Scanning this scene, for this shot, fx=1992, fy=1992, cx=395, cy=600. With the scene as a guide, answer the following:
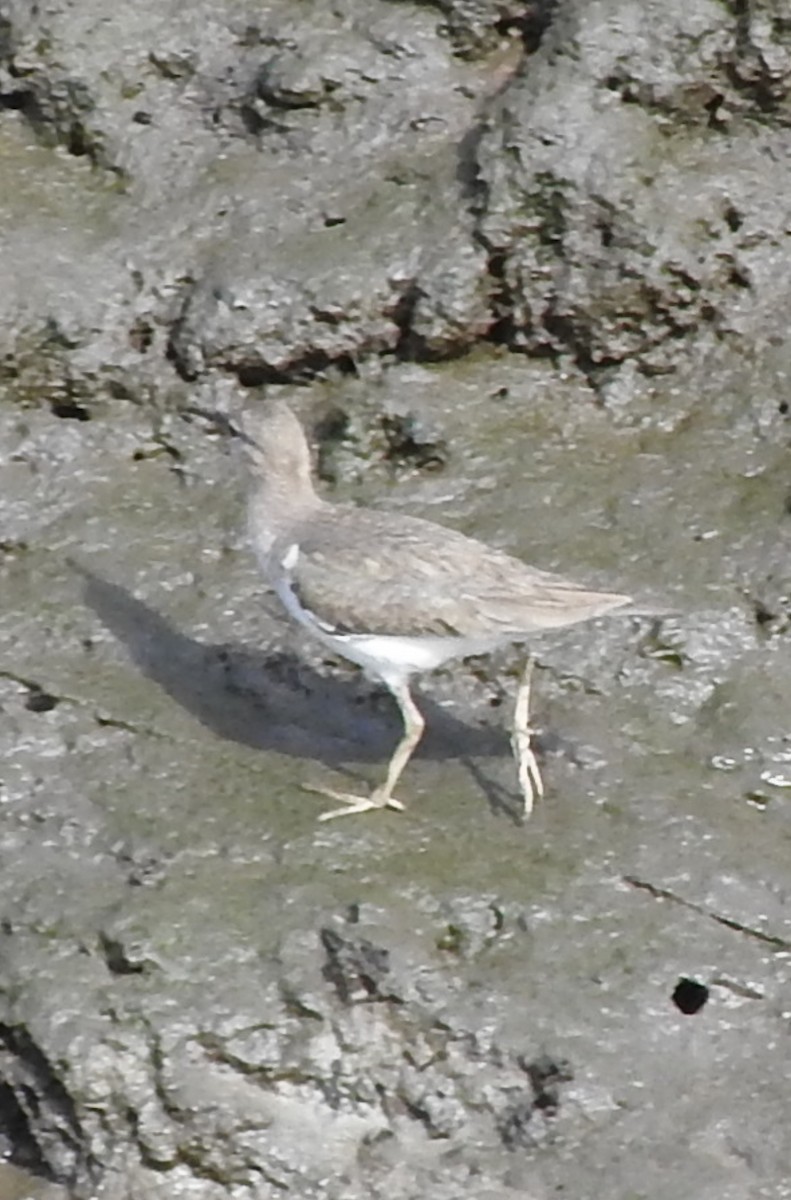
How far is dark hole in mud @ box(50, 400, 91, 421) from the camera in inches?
289

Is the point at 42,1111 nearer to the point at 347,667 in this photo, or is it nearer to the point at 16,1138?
the point at 16,1138

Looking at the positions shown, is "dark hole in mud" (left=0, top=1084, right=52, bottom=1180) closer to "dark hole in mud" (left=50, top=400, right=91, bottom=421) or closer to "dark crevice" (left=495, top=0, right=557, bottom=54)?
"dark hole in mud" (left=50, top=400, right=91, bottom=421)

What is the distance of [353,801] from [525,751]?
1.78 feet

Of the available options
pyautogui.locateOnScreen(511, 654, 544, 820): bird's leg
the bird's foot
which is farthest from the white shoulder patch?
pyautogui.locateOnScreen(511, 654, 544, 820): bird's leg

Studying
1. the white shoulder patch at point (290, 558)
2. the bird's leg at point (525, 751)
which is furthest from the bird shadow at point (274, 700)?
the white shoulder patch at point (290, 558)

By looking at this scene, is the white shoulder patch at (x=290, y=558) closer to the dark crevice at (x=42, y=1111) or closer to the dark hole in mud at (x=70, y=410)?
the dark hole in mud at (x=70, y=410)

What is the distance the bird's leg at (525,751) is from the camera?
597 cm

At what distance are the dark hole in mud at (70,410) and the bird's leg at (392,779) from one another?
194cm

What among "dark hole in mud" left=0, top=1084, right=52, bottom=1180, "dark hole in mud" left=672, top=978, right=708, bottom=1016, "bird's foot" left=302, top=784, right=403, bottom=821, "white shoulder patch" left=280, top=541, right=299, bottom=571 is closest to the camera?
"dark hole in mud" left=0, top=1084, right=52, bottom=1180

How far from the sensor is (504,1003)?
5.35 meters

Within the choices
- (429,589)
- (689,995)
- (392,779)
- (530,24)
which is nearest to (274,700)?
(392,779)

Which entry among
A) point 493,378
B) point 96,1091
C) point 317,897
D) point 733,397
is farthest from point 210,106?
point 96,1091

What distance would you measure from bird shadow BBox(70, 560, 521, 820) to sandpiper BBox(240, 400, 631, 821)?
0.75 ft

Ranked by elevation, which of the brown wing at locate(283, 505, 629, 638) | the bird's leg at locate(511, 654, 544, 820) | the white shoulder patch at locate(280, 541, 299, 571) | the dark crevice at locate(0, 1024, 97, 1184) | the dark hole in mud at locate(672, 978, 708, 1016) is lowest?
the dark crevice at locate(0, 1024, 97, 1184)
